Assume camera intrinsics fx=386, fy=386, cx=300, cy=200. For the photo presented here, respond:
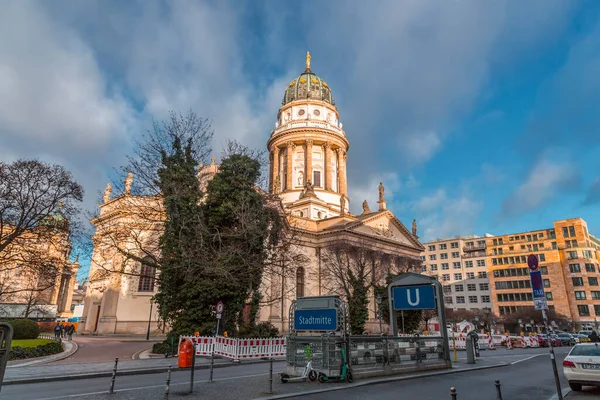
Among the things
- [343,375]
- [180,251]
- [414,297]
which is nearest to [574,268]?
[414,297]

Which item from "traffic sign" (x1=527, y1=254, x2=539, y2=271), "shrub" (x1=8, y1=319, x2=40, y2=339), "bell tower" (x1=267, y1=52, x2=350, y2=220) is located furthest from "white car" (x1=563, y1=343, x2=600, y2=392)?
"bell tower" (x1=267, y1=52, x2=350, y2=220)

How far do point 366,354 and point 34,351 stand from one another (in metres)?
15.9

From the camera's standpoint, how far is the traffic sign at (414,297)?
1596cm

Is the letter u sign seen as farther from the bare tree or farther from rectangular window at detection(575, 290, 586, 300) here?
rectangular window at detection(575, 290, 586, 300)

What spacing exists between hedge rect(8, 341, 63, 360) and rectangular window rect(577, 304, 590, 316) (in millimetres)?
79326

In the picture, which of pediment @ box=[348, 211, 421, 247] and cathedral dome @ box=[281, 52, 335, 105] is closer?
pediment @ box=[348, 211, 421, 247]

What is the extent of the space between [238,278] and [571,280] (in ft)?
237

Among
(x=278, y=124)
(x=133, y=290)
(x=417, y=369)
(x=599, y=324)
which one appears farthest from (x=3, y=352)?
(x=599, y=324)

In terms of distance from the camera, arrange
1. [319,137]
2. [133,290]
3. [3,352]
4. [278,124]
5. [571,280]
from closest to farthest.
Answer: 1. [3,352]
2. [133,290]
3. [319,137]
4. [278,124]
5. [571,280]

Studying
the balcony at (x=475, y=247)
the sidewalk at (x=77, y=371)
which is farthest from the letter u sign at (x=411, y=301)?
the balcony at (x=475, y=247)

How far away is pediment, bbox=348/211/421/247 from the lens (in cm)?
4784

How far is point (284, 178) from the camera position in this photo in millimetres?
58812

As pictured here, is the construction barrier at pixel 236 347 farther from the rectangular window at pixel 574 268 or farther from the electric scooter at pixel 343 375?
the rectangular window at pixel 574 268

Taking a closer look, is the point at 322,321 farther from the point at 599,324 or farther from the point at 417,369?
the point at 599,324
